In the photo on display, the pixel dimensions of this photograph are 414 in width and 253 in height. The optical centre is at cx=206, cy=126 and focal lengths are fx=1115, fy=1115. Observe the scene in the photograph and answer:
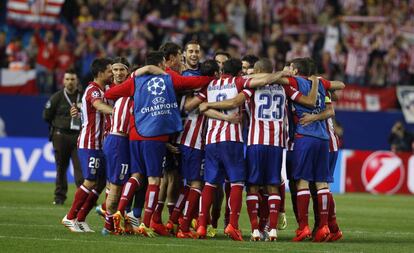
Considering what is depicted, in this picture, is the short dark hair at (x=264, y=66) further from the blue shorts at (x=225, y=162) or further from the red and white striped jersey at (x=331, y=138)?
the red and white striped jersey at (x=331, y=138)

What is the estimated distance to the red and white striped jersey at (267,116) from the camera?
14.4m

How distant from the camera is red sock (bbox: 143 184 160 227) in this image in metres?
14.3

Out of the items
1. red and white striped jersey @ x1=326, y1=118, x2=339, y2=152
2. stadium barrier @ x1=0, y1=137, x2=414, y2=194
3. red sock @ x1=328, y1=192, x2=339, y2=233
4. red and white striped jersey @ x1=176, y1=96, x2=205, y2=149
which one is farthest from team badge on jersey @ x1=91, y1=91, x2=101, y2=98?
stadium barrier @ x1=0, y1=137, x2=414, y2=194

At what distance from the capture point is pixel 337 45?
3253cm

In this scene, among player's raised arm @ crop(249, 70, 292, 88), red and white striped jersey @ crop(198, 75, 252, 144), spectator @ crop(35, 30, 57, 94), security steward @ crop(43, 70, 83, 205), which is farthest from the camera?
spectator @ crop(35, 30, 57, 94)

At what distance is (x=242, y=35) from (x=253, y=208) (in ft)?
63.0

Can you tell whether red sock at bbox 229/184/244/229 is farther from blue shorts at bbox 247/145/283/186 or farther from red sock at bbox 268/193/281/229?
red sock at bbox 268/193/281/229

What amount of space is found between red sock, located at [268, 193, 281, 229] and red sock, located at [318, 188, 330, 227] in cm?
59

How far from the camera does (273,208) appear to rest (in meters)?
14.3

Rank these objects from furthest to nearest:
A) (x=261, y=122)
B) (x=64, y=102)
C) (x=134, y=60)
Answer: (x=134, y=60), (x=64, y=102), (x=261, y=122)

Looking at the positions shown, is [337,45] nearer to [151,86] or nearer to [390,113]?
[390,113]

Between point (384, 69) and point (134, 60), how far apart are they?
25.4 ft

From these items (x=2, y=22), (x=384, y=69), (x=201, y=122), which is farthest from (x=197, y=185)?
(x=384, y=69)

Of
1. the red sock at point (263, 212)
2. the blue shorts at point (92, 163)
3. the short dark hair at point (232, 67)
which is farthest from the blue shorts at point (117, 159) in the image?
the red sock at point (263, 212)
